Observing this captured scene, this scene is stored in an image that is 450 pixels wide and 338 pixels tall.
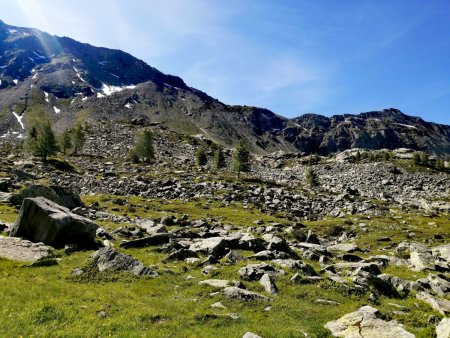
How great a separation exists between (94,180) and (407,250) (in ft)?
212

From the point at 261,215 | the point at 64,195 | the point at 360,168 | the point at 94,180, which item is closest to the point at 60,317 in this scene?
the point at 64,195

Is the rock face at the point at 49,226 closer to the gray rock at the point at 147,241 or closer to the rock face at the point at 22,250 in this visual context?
the rock face at the point at 22,250

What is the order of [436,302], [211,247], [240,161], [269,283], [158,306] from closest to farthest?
[158,306], [436,302], [269,283], [211,247], [240,161]

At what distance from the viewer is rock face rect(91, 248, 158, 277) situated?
24875 millimetres

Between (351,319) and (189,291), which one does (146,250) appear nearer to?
(189,291)

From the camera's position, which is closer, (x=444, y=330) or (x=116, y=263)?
(x=444, y=330)

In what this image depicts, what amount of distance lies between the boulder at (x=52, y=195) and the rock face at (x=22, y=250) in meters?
15.3

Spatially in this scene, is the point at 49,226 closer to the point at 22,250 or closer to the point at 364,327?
the point at 22,250

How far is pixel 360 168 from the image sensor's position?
518 feet

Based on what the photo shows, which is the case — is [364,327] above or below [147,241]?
above

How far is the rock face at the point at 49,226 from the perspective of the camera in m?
30.0

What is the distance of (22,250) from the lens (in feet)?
90.5

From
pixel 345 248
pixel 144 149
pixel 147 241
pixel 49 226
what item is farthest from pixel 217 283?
pixel 144 149

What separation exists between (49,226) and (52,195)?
1651cm
